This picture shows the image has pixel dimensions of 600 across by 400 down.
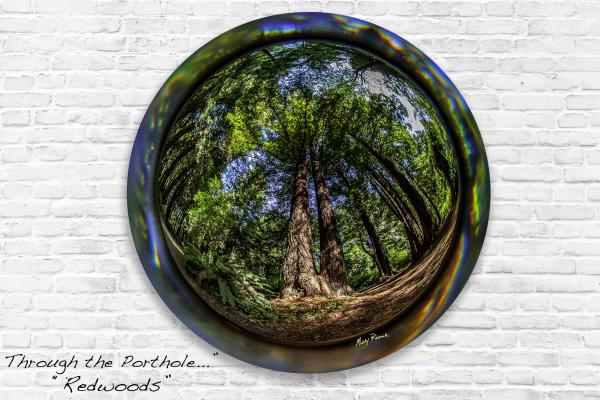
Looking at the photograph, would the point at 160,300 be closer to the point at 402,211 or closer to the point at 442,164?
the point at 402,211

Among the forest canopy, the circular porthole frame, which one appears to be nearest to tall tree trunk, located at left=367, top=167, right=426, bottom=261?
the forest canopy

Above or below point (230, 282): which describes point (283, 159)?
above

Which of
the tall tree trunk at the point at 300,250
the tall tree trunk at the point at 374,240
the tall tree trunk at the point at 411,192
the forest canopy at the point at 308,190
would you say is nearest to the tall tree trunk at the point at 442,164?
the forest canopy at the point at 308,190

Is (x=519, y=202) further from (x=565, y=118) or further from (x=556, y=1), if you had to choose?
(x=556, y=1)

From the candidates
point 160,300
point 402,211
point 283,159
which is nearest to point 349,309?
point 402,211

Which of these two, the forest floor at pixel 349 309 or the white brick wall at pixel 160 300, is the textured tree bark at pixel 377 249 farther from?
the white brick wall at pixel 160 300

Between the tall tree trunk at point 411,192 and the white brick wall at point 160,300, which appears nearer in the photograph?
the tall tree trunk at point 411,192
